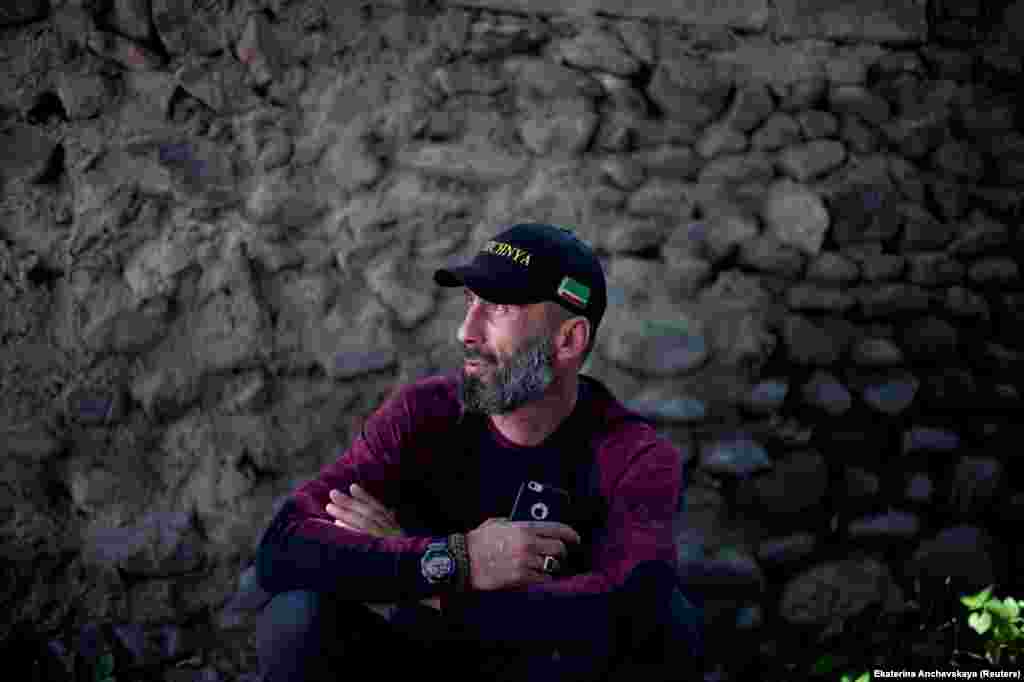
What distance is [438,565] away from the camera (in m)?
1.78

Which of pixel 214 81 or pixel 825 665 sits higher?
pixel 214 81

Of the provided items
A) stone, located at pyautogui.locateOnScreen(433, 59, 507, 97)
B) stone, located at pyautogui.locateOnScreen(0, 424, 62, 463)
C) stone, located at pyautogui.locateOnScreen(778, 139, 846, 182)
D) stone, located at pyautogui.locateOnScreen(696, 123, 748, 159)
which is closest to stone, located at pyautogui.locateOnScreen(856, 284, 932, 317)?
stone, located at pyautogui.locateOnScreen(778, 139, 846, 182)

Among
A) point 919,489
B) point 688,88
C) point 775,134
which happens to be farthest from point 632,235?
point 919,489

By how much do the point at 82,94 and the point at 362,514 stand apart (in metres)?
1.71

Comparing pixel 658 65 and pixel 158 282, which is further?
pixel 658 65

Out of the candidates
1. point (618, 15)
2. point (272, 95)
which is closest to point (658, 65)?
point (618, 15)

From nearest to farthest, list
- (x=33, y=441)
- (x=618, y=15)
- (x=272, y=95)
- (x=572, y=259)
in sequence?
1. (x=572, y=259)
2. (x=33, y=441)
3. (x=272, y=95)
4. (x=618, y=15)

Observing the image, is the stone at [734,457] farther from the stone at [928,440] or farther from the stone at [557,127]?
the stone at [557,127]

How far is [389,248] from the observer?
2.84 meters

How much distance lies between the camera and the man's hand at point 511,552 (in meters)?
1.76

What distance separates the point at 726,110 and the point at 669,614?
1.94 meters

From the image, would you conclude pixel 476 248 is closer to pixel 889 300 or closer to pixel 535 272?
pixel 535 272

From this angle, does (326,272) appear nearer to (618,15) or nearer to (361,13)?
(361,13)

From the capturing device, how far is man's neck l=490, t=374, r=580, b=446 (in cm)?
207
